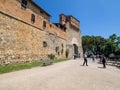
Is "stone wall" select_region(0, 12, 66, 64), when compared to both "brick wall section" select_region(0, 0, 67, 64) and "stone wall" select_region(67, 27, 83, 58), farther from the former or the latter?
"stone wall" select_region(67, 27, 83, 58)

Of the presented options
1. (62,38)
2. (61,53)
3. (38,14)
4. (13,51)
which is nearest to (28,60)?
(13,51)

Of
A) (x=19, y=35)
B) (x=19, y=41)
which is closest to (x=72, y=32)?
(x=19, y=35)

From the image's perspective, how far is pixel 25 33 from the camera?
56.4 ft

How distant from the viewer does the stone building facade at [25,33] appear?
1394 cm

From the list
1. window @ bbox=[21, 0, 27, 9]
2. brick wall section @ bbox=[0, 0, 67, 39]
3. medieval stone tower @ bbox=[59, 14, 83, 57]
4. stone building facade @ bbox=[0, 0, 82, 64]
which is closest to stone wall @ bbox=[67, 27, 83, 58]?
medieval stone tower @ bbox=[59, 14, 83, 57]

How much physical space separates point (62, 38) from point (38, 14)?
11119 millimetres

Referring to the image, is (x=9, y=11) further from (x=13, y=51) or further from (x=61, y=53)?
(x=61, y=53)

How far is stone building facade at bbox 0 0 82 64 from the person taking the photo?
45.7 ft

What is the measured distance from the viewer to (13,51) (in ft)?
49.1

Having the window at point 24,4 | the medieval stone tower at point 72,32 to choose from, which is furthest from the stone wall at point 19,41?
the medieval stone tower at point 72,32

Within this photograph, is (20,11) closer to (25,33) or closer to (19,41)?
(25,33)

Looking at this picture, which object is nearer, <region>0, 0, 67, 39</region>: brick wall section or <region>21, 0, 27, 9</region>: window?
<region>0, 0, 67, 39</region>: brick wall section

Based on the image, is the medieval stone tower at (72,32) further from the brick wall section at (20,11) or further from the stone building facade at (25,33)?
the brick wall section at (20,11)

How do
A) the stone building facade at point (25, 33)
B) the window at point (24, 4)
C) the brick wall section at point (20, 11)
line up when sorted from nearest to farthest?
the stone building facade at point (25, 33) < the brick wall section at point (20, 11) < the window at point (24, 4)
